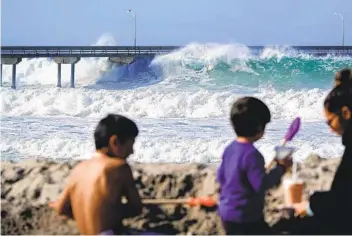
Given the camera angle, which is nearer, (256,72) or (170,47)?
(256,72)

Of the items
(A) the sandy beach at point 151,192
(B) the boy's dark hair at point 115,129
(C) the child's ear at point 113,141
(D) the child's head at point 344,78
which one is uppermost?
(D) the child's head at point 344,78

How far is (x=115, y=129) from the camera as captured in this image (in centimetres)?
329

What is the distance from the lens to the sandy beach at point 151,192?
3975mm

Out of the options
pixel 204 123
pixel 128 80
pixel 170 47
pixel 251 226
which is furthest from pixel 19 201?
pixel 170 47

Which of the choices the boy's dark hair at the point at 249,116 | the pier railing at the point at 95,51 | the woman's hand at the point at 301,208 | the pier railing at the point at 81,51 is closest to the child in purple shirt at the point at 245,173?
the boy's dark hair at the point at 249,116

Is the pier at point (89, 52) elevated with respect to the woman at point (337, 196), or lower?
elevated

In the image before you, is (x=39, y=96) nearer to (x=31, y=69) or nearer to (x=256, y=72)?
(x=256, y=72)

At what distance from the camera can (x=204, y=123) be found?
55.1 feet

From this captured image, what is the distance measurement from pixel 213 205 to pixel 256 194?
1.72ft

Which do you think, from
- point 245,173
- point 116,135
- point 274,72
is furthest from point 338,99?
point 274,72

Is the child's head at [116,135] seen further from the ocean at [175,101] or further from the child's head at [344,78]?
the child's head at [344,78]

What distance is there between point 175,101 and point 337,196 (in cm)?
1794

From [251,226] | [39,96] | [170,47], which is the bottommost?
[251,226]

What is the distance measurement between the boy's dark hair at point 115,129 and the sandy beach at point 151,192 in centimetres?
70
